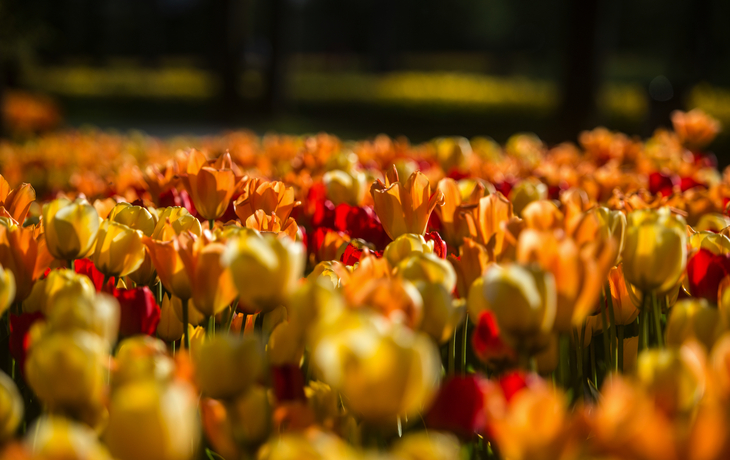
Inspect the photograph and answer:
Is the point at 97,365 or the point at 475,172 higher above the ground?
the point at 97,365

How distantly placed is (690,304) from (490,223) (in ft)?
1.29

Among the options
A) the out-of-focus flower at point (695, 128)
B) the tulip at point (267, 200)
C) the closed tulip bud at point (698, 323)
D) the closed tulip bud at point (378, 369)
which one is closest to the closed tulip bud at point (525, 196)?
the tulip at point (267, 200)

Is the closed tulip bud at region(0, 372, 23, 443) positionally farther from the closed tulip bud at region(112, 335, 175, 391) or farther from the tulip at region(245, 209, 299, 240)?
the tulip at region(245, 209, 299, 240)

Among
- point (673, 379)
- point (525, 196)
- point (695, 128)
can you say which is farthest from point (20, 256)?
point (695, 128)

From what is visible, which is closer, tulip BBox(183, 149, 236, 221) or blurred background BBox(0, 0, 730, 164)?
tulip BBox(183, 149, 236, 221)

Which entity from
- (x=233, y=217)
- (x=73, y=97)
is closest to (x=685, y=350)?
(x=233, y=217)

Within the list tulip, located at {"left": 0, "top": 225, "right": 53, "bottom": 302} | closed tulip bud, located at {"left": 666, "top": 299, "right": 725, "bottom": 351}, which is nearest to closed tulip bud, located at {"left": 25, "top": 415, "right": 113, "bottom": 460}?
tulip, located at {"left": 0, "top": 225, "right": 53, "bottom": 302}

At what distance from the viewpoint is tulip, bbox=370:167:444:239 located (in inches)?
52.0

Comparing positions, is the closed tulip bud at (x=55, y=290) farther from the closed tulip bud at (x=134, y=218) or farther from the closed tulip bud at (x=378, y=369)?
the closed tulip bud at (x=378, y=369)

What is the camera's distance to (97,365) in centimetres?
68

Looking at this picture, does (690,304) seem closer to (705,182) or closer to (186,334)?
(186,334)

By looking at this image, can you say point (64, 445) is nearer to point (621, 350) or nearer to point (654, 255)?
point (654, 255)

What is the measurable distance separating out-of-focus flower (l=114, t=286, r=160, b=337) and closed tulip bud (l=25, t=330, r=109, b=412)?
33 cm

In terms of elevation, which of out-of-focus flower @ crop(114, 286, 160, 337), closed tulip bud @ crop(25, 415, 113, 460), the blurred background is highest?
closed tulip bud @ crop(25, 415, 113, 460)
